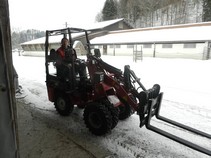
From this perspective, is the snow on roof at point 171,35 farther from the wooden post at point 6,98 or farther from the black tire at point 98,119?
the wooden post at point 6,98

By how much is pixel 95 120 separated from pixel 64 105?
1307 millimetres

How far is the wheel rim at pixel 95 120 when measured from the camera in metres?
3.95

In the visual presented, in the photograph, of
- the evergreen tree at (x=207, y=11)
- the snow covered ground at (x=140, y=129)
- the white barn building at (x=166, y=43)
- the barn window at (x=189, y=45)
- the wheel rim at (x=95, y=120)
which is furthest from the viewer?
the evergreen tree at (x=207, y=11)

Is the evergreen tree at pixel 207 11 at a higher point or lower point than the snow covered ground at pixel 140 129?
higher

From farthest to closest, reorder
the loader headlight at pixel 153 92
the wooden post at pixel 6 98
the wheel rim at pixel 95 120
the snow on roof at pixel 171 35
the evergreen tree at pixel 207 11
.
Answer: the evergreen tree at pixel 207 11, the snow on roof at pixel 171 35, the wheel rim at pixel 95 120, the loader headlight at pixel 153 92, the wooden post at pixel 6 98

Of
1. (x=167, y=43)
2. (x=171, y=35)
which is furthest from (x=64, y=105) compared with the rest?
(x=171, y=35)

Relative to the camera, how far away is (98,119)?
13.1ft

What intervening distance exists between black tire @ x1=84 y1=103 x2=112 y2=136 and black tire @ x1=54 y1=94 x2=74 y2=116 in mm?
972

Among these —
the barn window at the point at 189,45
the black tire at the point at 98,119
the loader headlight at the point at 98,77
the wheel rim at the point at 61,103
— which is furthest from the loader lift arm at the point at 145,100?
the barn window at the point at 189,45

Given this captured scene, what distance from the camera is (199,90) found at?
7395 millimetres

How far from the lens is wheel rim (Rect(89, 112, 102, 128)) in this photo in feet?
13.0

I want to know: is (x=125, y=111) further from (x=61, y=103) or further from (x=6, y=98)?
(x=6, y=98)

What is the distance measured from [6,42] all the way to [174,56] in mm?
22205

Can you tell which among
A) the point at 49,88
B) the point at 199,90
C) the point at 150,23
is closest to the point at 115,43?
the point at 199,90
